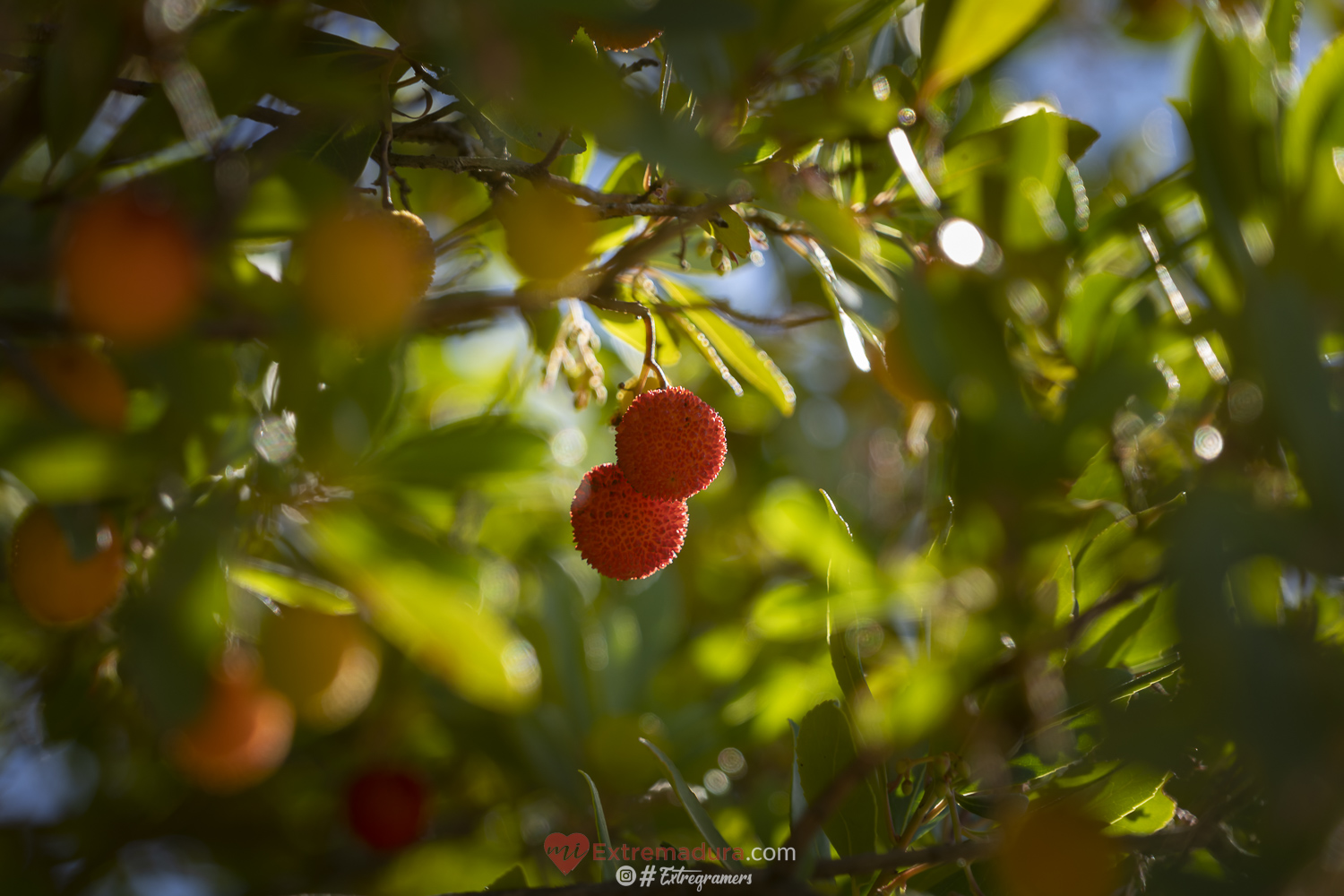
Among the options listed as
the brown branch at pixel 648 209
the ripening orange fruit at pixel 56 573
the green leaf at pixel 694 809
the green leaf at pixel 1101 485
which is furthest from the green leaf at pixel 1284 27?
the ripening orange fruit at pixel 56 573

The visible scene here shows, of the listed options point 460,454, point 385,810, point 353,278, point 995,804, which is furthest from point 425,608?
point 385,810

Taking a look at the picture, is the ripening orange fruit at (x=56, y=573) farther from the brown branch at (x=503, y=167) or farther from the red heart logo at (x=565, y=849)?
the red heart logo at (x=565, y=849)

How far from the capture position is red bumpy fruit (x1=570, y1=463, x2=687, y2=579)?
0.98 m

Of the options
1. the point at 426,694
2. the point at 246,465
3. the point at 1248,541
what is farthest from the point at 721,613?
the point at 1248,541

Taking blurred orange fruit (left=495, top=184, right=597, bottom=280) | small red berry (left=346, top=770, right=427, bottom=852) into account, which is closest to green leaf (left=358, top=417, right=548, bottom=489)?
blurred orange fruit (left=495, top=184, right=597, bottom=280)

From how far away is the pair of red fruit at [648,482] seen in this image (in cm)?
94

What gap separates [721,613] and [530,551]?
20.3 inches

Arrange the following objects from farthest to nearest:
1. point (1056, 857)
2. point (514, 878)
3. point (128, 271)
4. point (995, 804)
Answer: point (514, 878)
point (995, 804)
point (1056, 857)
point (128, 271)

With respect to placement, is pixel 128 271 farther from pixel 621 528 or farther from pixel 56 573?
pixel 621 528

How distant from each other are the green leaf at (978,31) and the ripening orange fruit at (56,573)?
81 centimetres

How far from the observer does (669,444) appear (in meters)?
0.93

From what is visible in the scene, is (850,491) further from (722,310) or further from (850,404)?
(722,310)

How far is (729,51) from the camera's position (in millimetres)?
663

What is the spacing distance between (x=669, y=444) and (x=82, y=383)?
528mm
